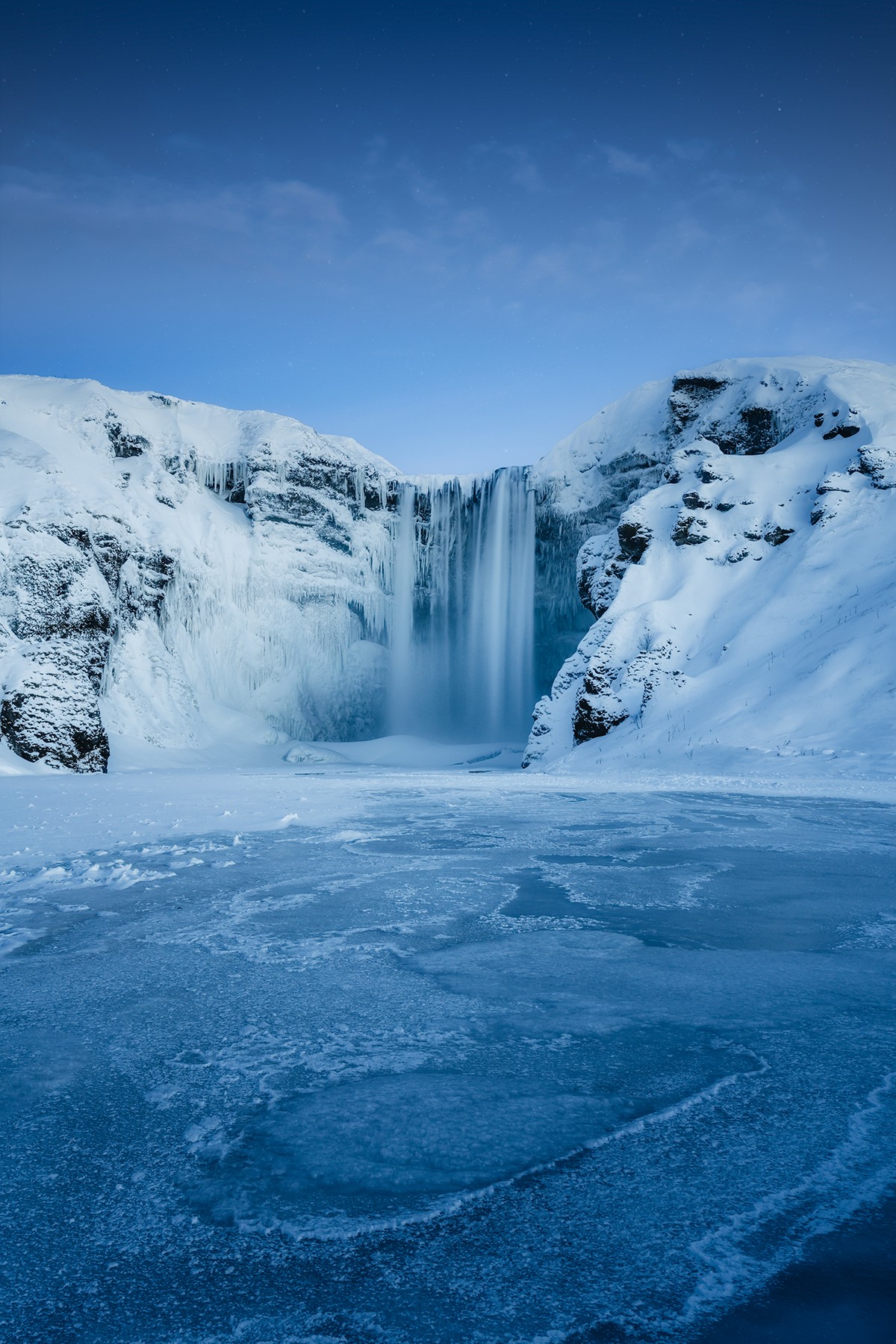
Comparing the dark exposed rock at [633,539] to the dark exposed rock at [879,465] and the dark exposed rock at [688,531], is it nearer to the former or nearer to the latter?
the dark exposed rock at [688,531]

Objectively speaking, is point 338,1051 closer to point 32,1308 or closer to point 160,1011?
point 160,1011

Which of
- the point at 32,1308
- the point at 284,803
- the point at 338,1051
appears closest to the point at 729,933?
the point at 338,1051

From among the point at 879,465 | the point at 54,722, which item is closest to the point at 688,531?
the point at 879,465

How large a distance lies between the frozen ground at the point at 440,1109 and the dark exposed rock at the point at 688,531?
21716 mm

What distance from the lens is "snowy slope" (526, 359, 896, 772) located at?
16453 millimetres

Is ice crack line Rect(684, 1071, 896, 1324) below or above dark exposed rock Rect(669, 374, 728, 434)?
below

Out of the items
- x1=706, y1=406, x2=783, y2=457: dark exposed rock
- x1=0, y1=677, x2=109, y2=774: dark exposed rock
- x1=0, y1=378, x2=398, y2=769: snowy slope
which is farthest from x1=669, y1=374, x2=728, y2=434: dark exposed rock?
x1=0, y1=677, x2=109, y2=774: dark exposed rock

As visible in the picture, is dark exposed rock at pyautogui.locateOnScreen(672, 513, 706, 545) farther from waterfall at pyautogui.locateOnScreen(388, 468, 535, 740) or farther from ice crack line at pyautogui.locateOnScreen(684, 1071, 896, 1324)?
ice crack line at pyautogui.locateOnScreen(684, 1071, 896, 1324)

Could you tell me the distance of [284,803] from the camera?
10578 millimetres

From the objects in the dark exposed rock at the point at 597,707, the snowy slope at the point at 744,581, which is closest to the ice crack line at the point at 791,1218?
the snowy slope at the point at 744,581

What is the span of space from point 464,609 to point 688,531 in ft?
49.4

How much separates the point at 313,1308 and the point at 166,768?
2460cm

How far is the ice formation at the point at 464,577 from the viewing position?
20312 millimetres

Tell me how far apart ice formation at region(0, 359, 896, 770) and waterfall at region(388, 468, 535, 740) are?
114mm
